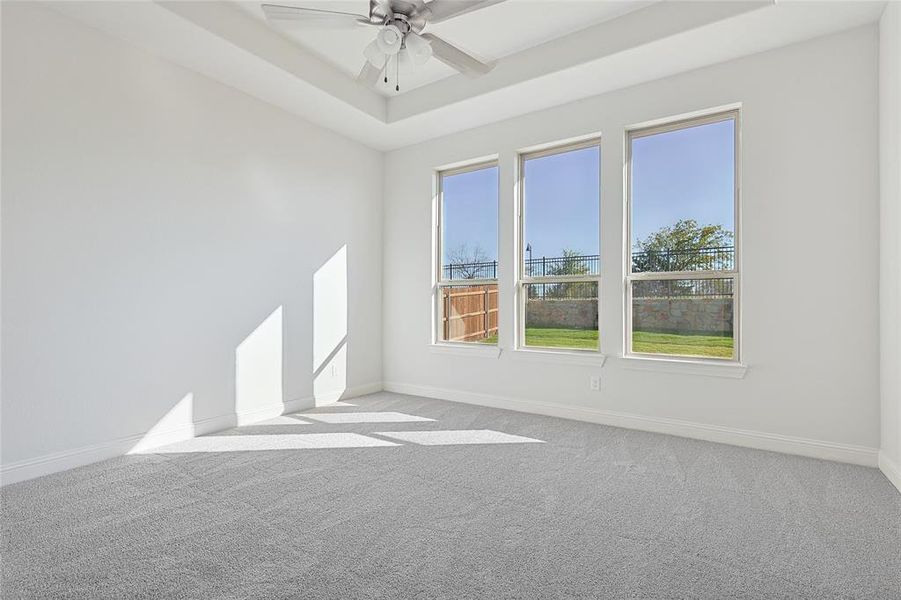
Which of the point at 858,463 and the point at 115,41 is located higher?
the point at 115,41

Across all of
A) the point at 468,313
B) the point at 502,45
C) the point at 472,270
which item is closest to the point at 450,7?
the point at 502,45

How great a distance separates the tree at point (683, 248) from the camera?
346 cm

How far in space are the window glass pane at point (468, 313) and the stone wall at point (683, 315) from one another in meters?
1.42

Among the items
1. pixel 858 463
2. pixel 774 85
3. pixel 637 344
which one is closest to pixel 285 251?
pixel 637 344

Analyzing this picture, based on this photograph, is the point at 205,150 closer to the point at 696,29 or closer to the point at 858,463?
the point at 696,29

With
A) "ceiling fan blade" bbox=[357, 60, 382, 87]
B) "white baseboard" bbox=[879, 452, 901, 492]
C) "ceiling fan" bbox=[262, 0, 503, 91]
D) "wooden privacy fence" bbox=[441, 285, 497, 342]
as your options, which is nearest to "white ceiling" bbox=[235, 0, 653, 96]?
"ceiling fan blade" bbox=[357, 60, 382, 87]

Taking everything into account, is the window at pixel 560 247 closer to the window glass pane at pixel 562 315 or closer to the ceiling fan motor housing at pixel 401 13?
the window glass pane at pixel 562 315

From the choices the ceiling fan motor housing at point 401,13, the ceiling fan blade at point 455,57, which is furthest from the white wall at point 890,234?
the ceiling fan motor housing at point 401,13

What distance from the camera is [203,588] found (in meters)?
1.64

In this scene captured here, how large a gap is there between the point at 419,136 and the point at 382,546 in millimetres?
4058

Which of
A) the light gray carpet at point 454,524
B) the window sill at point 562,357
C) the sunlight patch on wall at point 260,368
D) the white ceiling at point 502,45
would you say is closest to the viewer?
the light gray carpet at point 454,524

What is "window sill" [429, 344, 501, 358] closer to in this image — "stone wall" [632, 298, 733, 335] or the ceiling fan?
"stone wall" [632, 298, 733, 335]

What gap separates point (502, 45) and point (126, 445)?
4.07 meters

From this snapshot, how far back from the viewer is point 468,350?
4.67 m
